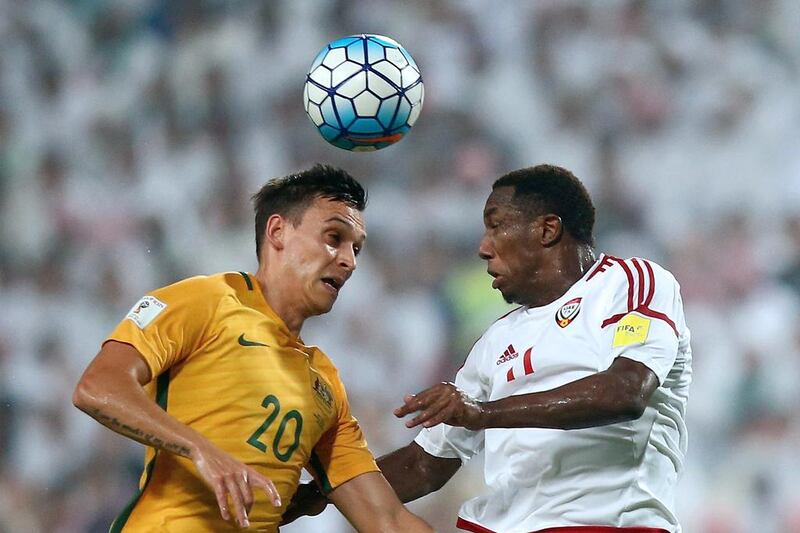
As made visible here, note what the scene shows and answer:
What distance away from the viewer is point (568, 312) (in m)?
2.93

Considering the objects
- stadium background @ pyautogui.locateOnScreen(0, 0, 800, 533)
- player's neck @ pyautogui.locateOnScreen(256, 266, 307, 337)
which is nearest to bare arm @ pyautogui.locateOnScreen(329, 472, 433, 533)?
player's neck @ pyautogui.locateOnScreen(256, 266, 307, 337)

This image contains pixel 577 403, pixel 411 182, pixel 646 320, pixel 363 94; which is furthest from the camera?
pixel 411 182

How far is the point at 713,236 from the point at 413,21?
2.05 m

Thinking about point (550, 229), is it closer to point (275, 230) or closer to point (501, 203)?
point (501, 203)

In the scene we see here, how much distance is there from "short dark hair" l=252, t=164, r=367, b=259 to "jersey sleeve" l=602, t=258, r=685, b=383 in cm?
80

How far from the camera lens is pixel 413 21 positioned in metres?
5.79

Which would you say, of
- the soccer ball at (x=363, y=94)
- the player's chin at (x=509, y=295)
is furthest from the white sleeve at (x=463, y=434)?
the soccer ball at (x=363, y=94)

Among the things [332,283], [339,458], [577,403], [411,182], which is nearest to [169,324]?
[332,283]

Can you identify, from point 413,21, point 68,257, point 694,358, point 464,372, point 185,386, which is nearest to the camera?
point 185,386

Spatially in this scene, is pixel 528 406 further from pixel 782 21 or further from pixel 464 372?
pixel 782 21

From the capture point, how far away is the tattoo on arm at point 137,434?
2.17m

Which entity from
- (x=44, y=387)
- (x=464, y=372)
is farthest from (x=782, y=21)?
(x=44, y=387)

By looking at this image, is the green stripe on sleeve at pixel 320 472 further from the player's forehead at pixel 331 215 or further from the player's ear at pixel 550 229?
the player's ear at pixel 550 229

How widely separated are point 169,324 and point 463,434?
1137mm
